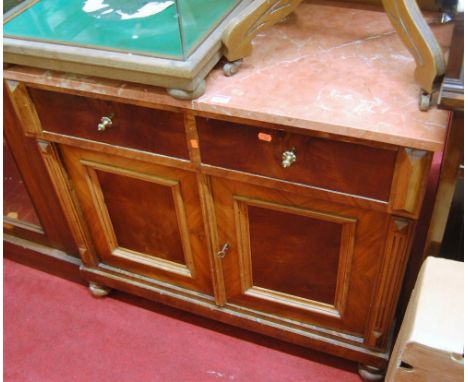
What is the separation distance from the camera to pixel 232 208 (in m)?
1.22

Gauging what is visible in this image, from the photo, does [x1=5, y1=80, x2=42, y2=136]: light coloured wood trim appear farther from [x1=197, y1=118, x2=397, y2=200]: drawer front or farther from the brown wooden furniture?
[x1=197, y1=118, x2=397, y2=200]: drawer front

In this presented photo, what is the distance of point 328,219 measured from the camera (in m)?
1.14

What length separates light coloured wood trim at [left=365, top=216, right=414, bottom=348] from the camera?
1.08 meters

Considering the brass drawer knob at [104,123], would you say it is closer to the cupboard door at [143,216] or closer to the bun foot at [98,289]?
the cupboard door at [143,216]

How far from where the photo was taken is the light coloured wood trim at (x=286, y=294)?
1146mm

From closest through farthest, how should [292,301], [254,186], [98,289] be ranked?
[254,186] → [292,301] → [98,289]

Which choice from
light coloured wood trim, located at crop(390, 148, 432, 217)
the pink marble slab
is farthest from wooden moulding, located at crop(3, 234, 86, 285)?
light coloured wood trim, located at crop(390, 148, 432, 217)

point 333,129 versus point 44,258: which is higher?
point 333,129

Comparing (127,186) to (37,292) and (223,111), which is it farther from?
(37,292)

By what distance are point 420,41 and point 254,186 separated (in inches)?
16.8

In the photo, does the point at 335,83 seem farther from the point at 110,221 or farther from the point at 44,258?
the point at 44,258

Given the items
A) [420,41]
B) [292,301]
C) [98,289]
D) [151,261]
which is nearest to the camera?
[420,41]

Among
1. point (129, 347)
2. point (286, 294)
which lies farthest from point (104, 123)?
point (129, 347)

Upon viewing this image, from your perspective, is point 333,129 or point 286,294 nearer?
point 333,129
